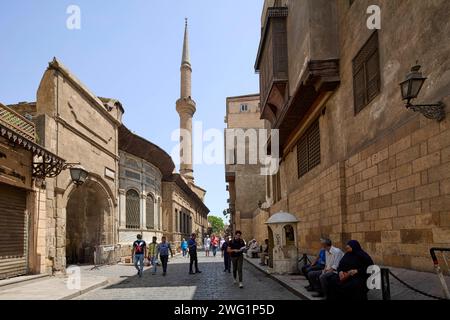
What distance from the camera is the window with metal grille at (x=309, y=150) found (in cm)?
1459

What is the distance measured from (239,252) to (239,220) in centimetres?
3080

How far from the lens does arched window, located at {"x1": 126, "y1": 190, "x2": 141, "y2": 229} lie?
2495 cm

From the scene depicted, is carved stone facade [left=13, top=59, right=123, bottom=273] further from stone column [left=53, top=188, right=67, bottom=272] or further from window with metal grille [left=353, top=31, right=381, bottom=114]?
window with metal grille [left=353, top=31, right=381, bottom=114]

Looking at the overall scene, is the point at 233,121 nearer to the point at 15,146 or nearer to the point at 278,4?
the point at 278,4

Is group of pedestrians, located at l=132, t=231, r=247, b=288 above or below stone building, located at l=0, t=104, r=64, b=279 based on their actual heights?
below

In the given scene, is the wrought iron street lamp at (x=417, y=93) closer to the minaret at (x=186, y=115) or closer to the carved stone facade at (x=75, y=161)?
the carved stone facade at (x=75, y=161)

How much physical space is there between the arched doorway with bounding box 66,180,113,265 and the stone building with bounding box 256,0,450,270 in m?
9.53

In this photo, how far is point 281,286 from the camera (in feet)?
37.8

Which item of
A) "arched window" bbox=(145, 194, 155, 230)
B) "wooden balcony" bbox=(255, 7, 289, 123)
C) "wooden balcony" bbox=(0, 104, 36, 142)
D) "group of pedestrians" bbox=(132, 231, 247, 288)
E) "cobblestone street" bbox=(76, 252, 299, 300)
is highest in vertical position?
Answer: "wooden balcony" bbox=(255, 7, 289, 123)

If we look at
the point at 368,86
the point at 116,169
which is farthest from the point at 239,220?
the point at 368,86

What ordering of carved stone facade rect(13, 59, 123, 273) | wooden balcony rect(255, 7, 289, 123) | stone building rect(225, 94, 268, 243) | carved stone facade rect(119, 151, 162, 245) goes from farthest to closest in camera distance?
stone building rect(225, 94, 268, 243)
carved stone facade rect(119, 151, 162, 245)
wooden balcony rect(255, 7, 289, 123)
carved stone facade rect(13, 59, 123, 273)

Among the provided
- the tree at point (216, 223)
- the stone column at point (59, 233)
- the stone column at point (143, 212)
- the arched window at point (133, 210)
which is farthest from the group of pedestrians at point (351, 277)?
the tree at point (216, 223)

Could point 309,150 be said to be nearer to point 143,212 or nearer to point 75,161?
point 75,161

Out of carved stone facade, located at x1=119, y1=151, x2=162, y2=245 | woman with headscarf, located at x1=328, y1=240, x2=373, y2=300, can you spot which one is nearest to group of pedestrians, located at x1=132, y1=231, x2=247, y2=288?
woman with headscarf, located at x1=328, y1=240, x2=373, y2=300
